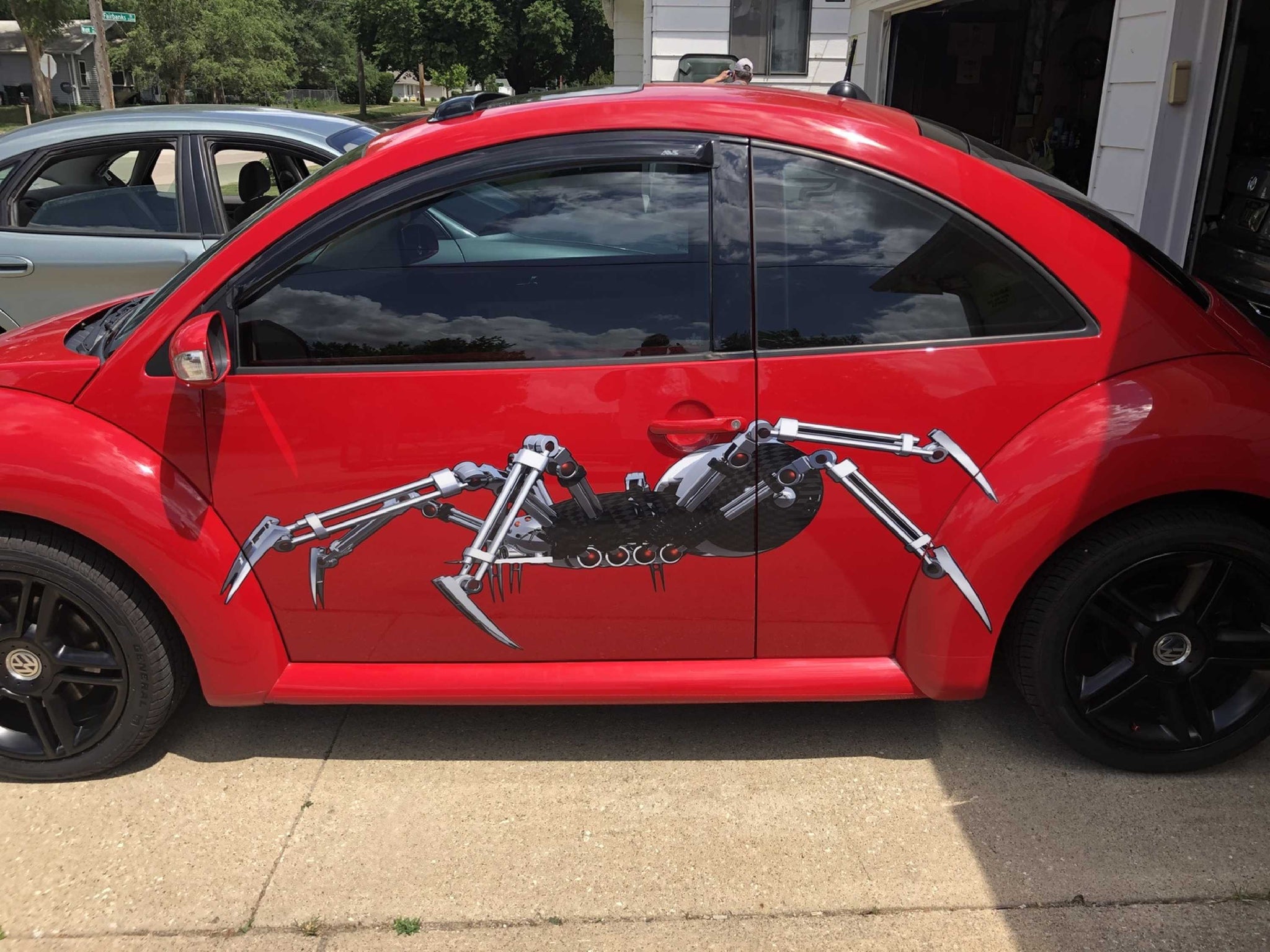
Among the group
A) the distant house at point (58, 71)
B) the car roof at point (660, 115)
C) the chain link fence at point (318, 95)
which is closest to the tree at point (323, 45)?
the chain link fence at point (318, 95)

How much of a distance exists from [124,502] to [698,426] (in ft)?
4.63

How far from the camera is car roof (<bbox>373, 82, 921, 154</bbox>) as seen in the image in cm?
252

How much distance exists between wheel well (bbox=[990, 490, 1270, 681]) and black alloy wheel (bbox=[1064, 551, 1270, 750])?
128 millimetres

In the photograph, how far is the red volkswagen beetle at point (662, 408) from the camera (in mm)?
2506

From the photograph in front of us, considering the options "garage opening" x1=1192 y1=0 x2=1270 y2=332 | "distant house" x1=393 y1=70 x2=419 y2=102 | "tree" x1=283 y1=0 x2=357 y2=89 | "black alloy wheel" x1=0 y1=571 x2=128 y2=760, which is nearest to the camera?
"black alloy wheel" x1=0 y1=571 x2=128 y2=760

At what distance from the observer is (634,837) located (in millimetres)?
2660

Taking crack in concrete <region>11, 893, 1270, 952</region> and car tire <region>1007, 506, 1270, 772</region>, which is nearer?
crack in concrete <region>11, 893, 1270, 952</region>

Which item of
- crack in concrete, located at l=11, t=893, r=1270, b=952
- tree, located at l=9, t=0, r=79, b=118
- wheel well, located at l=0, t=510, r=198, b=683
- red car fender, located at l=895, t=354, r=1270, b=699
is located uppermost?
tree, located at l=9, t=0, r=79, b=118

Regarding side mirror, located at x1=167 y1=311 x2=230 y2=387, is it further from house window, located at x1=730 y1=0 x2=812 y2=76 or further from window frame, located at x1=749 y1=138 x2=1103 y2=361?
house window, located at x1=730 y1=0 x2=812 y2=76

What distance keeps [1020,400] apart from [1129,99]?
3954 mm

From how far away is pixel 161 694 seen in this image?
110 inches

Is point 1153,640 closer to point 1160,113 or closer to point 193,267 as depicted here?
point 193,267

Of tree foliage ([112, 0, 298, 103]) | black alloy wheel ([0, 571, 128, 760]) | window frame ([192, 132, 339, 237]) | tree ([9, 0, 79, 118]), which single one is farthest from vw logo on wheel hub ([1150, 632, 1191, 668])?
tree foliage ([112, 0, 298, 103])

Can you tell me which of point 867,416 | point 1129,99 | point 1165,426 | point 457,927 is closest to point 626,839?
point 457,927
